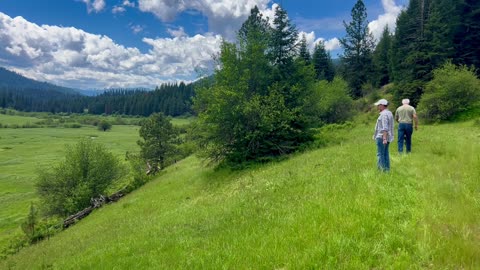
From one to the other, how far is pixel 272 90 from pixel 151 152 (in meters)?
A: 41.9

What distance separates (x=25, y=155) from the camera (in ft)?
408

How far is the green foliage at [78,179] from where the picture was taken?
43.9 metres

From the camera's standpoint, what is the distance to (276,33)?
2900 cm

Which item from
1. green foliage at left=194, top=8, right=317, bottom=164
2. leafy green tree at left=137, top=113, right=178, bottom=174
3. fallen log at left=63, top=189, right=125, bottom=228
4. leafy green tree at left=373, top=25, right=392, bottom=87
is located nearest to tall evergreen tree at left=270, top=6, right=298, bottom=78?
green foliage at left=194, top=8, right=317, bottom=164

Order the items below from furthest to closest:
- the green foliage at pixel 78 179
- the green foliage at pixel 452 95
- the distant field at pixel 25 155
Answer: the distant field at pixel 25 155, the green foliage at pixel 78 179, the green foliage at pixel 452 95

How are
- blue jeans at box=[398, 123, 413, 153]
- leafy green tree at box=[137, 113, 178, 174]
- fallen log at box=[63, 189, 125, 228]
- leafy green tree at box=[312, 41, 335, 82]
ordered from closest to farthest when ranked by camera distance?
blue jeans at box=[398, 123, 413, 153]
fallen log at box=[63, 189, 125, 228]
leafy green tree at box=[137, 113, 178, 174]
leafy green tree at box=[312, 41, 335, 82]

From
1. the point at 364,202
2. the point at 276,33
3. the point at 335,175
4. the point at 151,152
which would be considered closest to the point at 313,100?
the point at 276,33

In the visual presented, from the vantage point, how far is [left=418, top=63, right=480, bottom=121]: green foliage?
3600 centimetres

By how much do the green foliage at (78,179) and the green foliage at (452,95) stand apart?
43635 millimetres

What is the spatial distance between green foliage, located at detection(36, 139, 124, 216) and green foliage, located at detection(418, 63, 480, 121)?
143 ft

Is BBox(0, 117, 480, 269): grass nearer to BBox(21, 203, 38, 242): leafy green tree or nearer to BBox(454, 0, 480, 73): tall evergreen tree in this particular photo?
BBox(21, 203, 38, 242): leafy green tree

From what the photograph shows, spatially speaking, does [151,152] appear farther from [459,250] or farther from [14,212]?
[459,250]

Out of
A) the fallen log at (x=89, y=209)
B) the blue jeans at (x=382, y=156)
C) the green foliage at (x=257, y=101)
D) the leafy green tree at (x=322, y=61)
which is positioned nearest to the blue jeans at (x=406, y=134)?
the blue jeans at (x=382, y=156)

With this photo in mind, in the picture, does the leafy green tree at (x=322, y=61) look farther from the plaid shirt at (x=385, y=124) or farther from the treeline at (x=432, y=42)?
the plaid shirt at (x=385, y=124)
